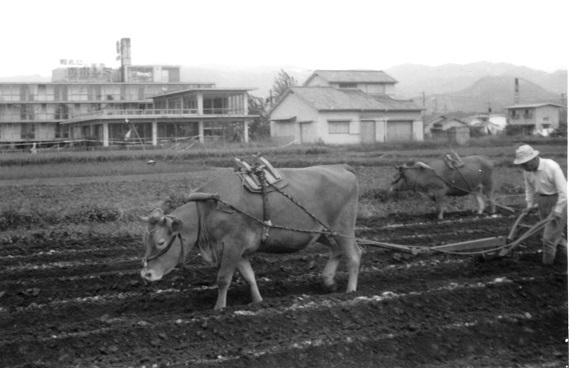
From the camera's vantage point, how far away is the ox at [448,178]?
12609 millimetres

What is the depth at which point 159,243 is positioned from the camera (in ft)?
20.1

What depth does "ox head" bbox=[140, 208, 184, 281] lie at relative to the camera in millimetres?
6121

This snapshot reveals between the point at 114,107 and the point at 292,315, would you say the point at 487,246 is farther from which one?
the point at 114,107

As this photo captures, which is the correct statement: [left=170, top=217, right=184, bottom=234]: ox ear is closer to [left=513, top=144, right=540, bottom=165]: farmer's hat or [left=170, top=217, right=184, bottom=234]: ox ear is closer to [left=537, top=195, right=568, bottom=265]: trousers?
[left=513, top=144, right=540, bottom=165]: farmer's hat

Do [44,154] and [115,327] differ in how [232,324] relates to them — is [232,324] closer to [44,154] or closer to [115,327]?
[115,327]

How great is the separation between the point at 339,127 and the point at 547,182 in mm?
4114

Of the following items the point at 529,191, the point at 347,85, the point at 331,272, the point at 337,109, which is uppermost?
the point at 347,85

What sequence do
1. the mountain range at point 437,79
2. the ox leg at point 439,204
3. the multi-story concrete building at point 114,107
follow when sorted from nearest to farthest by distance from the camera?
1. the multi-story concrete building at point 114,107
2. the mountain range at point 437,79
3. the ox leg at point 439,204

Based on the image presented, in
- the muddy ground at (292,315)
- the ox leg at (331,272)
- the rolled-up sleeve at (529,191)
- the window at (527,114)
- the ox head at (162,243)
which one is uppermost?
the window at (527,114)

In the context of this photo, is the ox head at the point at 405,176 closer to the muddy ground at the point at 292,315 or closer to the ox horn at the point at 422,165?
the ox horn at the point at 422,165

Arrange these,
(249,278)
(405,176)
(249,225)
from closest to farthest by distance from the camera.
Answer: (249,225), (249,278), (405,176)

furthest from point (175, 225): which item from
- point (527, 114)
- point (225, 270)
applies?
point (527, 114)

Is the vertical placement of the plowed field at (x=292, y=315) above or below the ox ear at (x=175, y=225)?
below

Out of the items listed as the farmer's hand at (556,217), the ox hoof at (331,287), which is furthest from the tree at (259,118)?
the farmer's hand at (556,217)
